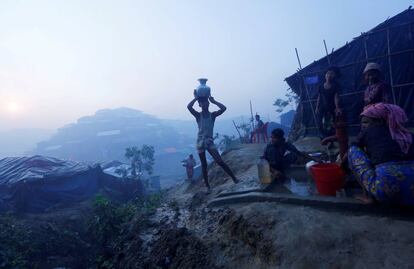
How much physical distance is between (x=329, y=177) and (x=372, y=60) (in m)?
7.34

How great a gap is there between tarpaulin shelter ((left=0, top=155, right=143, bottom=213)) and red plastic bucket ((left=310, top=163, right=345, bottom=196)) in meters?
11.4

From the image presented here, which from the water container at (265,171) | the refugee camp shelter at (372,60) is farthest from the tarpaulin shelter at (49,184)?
the refugee camp shelter at (372,60)

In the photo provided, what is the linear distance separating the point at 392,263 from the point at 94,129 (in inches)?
2868

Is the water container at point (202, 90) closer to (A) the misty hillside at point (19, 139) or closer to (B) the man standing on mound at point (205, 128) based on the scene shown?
(B) the man standing on mound at point (205, 128)

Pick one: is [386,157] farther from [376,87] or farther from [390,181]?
[376,87]

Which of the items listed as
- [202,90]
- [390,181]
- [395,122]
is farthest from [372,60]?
[390,181]

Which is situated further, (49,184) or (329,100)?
(49,184)

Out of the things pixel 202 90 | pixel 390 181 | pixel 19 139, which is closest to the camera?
pixel 390 181

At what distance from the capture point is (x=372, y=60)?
944cm

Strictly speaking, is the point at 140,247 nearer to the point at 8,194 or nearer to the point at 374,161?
the point at 374,161

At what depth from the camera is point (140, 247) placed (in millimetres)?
5254

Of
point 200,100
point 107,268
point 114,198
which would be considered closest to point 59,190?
point 114,198

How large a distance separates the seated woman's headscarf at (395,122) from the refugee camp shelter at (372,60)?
19.2 feet

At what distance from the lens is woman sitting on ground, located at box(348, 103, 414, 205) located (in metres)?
2.95
